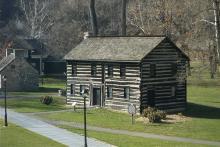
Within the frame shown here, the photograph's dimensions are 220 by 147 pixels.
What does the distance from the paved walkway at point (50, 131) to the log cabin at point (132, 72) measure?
9.71 m

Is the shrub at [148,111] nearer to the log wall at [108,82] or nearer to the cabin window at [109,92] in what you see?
the log wall at [108,82]

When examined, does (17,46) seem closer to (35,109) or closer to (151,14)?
(151,14)

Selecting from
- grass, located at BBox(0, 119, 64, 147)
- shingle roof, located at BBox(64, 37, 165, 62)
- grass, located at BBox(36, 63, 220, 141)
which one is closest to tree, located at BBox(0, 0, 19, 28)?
shingle roof, located at BBox(64, 37, 165, 62)

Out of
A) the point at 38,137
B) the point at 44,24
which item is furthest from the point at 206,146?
the point at 44,24

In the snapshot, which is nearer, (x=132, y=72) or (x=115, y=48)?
(x=132, y=72)

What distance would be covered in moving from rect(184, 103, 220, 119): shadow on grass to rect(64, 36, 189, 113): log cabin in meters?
1.57

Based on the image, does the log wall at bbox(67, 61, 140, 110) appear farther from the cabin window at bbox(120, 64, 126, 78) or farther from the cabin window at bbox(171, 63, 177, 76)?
the cabin window at bbox(171, 63, 177, 76)

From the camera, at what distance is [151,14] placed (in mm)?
80938

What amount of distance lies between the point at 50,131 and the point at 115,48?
56.2 feet

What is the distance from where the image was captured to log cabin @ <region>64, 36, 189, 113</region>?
5501 cm

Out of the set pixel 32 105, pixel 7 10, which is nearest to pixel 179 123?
pixel 32 105

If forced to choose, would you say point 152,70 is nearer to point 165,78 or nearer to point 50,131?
point 165,78

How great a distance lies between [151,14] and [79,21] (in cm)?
2943

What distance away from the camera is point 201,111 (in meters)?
57.7
